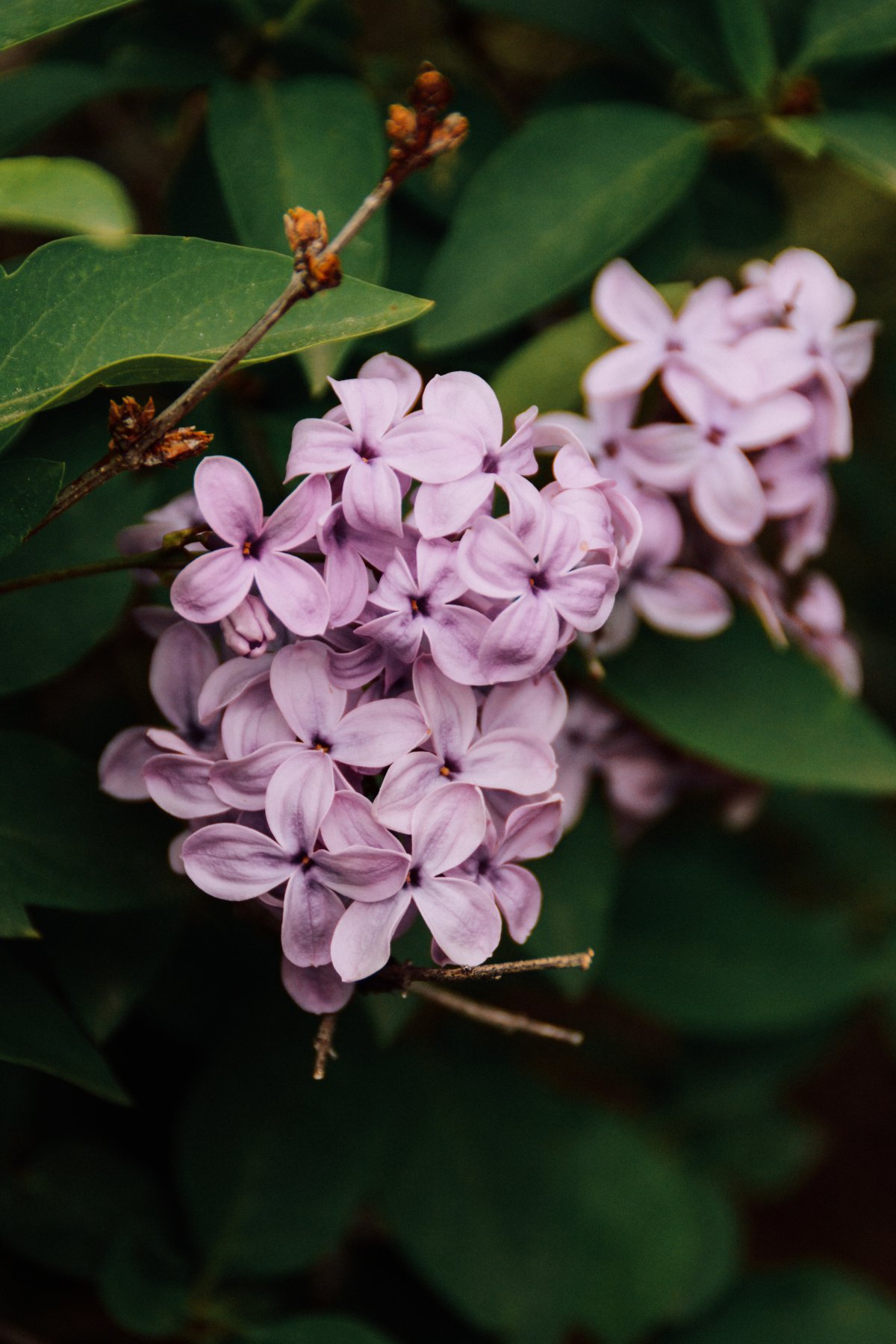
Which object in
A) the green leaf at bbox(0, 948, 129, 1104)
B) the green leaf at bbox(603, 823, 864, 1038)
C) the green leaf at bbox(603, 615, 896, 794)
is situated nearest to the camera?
the green leaf at bbox(0, 948, 129, 1104)

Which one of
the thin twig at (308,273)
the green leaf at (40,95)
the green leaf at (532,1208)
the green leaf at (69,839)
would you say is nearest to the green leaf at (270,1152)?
the green leaf at (532,1208)

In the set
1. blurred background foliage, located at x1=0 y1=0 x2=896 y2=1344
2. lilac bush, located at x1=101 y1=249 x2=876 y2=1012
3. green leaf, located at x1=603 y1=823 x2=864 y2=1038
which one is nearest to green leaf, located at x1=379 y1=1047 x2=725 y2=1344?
blurred background foliage, located at x1=0 y1=0 x2=896 y2=1344

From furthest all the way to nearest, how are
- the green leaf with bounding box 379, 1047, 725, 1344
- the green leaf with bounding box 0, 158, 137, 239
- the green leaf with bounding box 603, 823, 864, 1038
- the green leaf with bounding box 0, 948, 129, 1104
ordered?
the green leaf with bounding box 603, 823, 864, 1038
the green leaf with bounding box 379, 1047, 725, 1344
the green leaf with bounding box 0, 948, 129, 1104
the green leaf with bounding box 0, 158, 137, 239

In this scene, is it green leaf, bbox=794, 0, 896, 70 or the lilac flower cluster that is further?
green leaf, bbox=794, 0, 896, 70

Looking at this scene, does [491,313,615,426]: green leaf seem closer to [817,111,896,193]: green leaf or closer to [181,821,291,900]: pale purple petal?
[817,111,896,193]: green leaf

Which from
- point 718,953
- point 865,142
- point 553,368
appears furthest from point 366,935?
point 718,953

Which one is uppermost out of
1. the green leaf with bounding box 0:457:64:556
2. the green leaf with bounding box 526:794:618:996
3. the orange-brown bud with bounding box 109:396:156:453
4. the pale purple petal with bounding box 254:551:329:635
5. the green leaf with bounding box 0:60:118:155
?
the green leaf with bounding box 0:60:118:155

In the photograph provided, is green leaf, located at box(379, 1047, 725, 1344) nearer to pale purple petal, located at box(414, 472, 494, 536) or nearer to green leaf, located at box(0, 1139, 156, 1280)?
green leaf, located at box(0, 1139, 156, 1280)

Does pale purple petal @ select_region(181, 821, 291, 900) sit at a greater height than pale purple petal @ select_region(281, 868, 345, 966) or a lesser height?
greater
